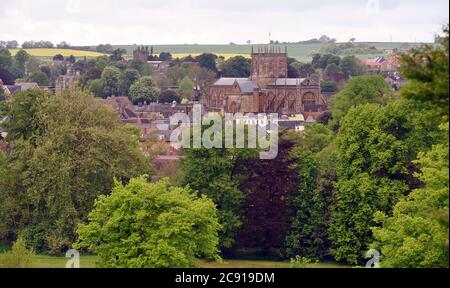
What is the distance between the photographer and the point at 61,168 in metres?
49.7

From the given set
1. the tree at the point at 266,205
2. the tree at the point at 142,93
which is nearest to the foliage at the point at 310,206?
the tree at the point at 266,205

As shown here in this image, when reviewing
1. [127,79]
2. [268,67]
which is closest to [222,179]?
[268,67]

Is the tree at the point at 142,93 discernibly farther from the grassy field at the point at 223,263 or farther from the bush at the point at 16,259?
the bush at the point at 16,259

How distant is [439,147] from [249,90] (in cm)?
11358

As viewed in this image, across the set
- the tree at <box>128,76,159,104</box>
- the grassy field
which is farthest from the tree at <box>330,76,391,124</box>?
the tree at <box>128,76,159,104</box>

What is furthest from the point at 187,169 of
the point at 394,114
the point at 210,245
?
the point at 210,245

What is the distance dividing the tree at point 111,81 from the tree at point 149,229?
12983cm

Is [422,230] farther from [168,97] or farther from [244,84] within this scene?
[168,97]

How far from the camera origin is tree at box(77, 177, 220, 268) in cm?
3469

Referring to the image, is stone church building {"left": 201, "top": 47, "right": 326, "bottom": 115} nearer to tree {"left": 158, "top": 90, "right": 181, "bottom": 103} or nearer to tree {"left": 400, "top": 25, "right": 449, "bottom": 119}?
tree {"left": 158, "top": 90, "right": 181, "bottom": 103}

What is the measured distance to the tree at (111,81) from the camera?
16700cm

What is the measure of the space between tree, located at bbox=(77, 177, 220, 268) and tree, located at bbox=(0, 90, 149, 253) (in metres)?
11.9

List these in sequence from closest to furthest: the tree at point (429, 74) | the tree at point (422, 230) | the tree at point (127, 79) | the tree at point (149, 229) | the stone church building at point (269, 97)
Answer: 1. the tree at point (429, 74)
2. the tree at point (422, 230)
3. the tree at point (149, 229)
4. the stone church building at point (269, 97)
5. the tree at point (127, 79)

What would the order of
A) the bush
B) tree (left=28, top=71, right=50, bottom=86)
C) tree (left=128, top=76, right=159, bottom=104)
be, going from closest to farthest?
the bush, tree (left=128, top=76, right=159, bottom=104), tree (left=28, top=71, right=50, bottom=86)
